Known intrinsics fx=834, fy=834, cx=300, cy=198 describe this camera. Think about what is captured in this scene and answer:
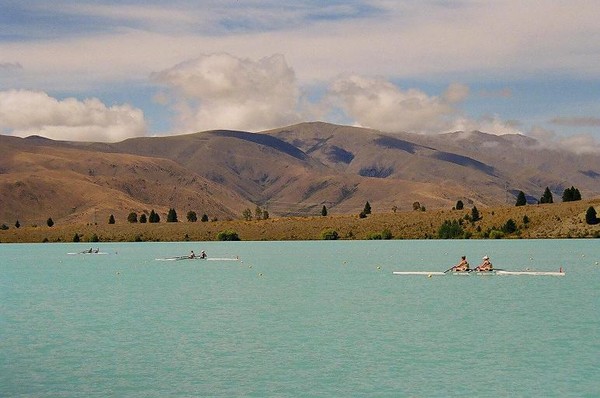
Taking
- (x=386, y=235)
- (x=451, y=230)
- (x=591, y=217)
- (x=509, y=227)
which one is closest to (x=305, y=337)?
(x=591, y=217)

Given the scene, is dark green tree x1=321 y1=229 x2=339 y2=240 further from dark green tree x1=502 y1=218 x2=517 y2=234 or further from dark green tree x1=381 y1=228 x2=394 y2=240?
dark green tree x1=502 y1=218 x2=517 y2=234

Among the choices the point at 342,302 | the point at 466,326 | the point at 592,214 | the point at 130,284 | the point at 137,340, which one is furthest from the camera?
the point at 592,214

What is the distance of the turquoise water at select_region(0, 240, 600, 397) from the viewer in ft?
98.0

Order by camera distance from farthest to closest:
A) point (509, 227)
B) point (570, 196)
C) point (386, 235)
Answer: point (570, 196) < point (386, 235) < point (509, 227)

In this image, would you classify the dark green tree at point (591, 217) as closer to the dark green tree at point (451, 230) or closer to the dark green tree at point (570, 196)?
the dark green tree at point (451, 230)

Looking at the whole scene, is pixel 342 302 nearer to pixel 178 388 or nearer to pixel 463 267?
pixel 463 267

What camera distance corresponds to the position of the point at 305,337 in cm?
3994

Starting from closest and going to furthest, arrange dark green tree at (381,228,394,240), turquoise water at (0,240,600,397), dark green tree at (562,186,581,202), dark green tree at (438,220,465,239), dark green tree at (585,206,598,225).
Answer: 1. turquoise water at (0,240,600,397)
2. dark green tree at (585,206,598,225)
3. dark green tree at (438,220,465,239)
4. dark green tree at (381,228,394,240)
5. dark green tree at (562,186,581,202)

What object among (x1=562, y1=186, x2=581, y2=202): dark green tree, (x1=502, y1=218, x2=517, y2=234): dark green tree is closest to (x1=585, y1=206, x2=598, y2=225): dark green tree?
(x1=502, y1=218, x2=517, y2=234): dark green tree

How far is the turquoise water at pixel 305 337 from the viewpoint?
29859mm

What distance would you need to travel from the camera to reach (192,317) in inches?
1889

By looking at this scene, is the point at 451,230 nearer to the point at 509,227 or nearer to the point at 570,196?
the point at 509,227

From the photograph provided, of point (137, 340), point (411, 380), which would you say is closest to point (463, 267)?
point (137, 340)

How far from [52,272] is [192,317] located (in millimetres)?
48659
